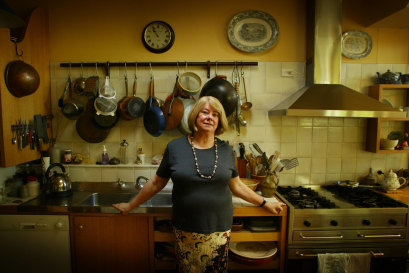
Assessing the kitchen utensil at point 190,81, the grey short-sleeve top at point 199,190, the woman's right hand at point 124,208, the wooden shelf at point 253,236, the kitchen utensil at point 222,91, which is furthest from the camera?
the kitchen utensil at point 190,81

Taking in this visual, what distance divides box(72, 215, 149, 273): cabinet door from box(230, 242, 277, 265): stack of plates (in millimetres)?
629

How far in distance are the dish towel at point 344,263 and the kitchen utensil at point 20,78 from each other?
2.39 metres

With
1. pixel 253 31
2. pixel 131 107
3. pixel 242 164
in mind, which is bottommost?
pixel 242 164

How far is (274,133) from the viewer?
219cm

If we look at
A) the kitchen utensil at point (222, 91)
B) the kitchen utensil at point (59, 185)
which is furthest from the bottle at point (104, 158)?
the kitchen utensil at point (222, 91)

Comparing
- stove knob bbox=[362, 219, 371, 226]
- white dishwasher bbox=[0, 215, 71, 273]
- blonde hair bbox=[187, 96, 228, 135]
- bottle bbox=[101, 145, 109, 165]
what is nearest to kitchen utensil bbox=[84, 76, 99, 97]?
bottle bbox=[101, 145, 109, 165]

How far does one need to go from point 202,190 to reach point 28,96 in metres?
1.59

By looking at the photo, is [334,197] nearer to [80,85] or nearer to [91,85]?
[91,85]

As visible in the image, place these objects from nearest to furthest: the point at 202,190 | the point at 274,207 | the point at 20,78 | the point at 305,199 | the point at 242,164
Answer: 1. the point at 202,190
2. the point at 274,207
3. the point at 20,78
4. the point at 305,199
5. the point at 242,164

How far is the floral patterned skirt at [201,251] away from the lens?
1314mm

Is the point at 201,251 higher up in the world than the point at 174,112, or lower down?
lower down

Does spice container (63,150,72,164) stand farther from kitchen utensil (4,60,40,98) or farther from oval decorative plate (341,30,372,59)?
oval decorative plate (341,30,372,59)

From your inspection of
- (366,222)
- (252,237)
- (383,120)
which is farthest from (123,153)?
(383,120)

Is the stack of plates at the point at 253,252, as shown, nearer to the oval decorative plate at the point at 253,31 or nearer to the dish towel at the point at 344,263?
the dish towel at the point at 344,263
